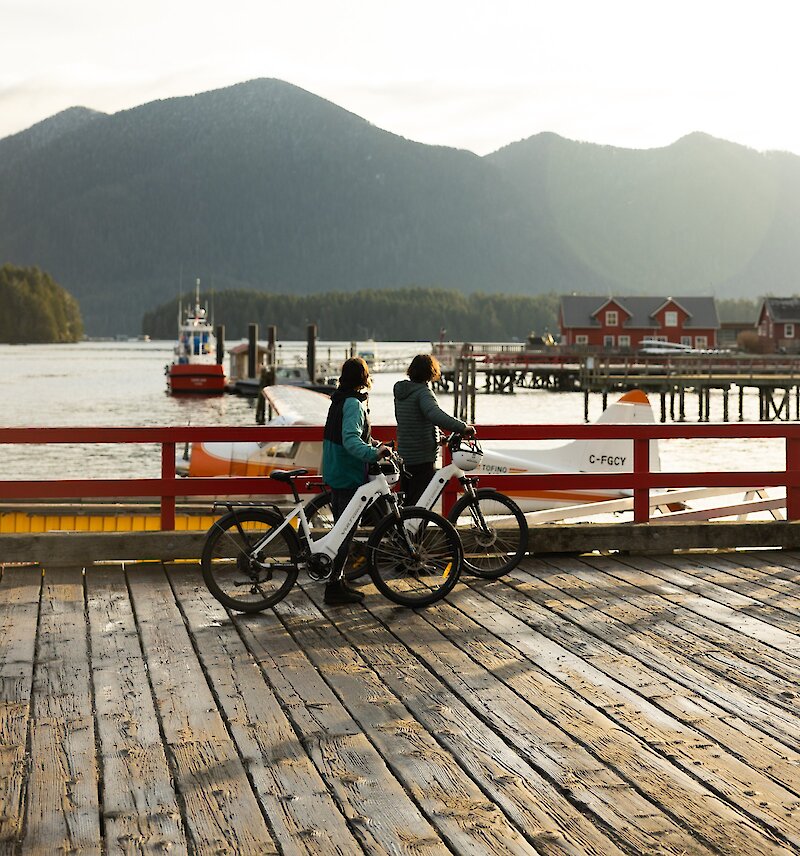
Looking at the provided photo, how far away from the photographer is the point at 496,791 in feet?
16.3

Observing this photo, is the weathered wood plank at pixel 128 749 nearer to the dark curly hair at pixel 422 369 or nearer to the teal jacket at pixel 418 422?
the teal jacket at pixel 418 422

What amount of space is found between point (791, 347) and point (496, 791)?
120 m

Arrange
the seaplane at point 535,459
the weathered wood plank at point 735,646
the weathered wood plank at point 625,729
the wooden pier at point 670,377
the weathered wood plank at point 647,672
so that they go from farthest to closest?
the wooden pier at point 670,377 < the seaplane at point 535,459 < the weathered wood plank at point 735,646 < the weathered wood plank at point 647,672 < the weathered wood plank at point 625,729

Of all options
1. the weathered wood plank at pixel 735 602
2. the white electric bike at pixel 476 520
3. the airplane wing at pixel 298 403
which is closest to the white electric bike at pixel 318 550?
the white electric bike at pixel 476 520

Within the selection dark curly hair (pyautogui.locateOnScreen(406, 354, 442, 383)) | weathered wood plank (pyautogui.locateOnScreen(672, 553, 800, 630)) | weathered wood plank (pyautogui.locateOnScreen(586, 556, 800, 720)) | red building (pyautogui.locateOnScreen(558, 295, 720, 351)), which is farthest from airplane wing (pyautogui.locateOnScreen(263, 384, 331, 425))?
red building (pyautogui.locateOnScreen(558, 295, 720, 351))

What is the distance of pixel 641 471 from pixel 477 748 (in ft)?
18.5

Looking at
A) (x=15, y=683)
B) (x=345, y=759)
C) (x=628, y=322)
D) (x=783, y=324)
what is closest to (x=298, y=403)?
(x=15, y=683)

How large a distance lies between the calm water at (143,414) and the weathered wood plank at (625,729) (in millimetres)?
15955

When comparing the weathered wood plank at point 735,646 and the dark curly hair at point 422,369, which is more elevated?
the dark curly hair at point 422,369

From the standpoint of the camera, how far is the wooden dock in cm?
459

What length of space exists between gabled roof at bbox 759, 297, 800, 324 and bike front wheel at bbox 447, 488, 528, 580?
116m

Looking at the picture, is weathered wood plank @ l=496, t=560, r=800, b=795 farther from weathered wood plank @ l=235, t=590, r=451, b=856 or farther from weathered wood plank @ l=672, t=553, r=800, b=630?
weathered wood plank @ l=235, t=590, r=451, b=856

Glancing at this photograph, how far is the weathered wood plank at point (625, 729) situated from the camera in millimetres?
4656

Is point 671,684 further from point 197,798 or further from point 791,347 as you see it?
point 791,347
